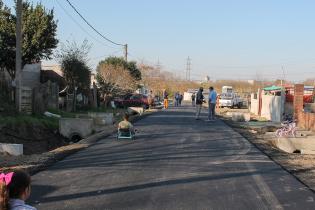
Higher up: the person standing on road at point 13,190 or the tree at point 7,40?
the tree at point 7,40

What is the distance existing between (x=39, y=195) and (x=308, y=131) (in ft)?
64.3

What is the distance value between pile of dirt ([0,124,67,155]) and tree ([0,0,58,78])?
1474cm

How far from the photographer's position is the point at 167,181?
10.2 metres

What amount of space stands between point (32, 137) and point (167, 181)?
42.0ft

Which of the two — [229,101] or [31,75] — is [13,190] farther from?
[229,101]

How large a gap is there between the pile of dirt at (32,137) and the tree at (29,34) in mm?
14743

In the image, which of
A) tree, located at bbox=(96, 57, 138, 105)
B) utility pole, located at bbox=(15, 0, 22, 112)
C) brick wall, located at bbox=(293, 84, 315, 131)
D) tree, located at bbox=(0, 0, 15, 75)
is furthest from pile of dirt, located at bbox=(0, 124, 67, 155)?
tree, located at bbox=(96, 57, 138, 105)

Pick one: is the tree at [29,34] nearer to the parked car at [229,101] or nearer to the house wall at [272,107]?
the house wall at [272,107]

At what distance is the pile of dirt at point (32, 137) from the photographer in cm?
2027

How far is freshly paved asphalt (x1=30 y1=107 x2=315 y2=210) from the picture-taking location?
27.7 ft

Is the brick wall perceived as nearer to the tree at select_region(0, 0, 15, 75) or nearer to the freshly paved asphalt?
the freshly paved asphalt

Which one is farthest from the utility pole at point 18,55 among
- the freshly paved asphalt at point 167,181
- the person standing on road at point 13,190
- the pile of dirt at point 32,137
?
the person standing on road at point 13,190

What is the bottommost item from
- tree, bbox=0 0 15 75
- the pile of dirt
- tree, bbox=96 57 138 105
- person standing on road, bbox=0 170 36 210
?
the pile of dirt

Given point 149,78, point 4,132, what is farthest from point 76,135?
point 149,78
